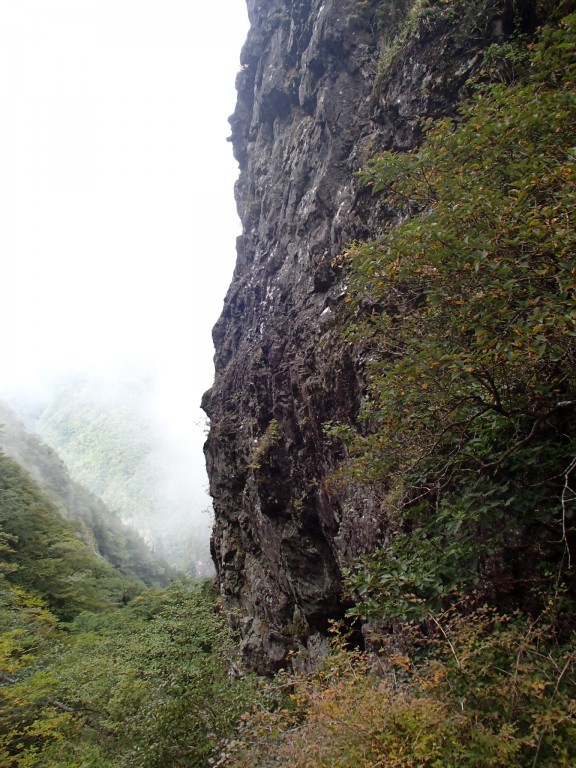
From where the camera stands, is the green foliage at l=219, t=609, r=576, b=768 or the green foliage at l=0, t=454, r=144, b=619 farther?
the green foliage at l=0, t=454, r=144, b=619

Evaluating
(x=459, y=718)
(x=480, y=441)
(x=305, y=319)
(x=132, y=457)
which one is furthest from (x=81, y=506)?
(x=132, y=457)

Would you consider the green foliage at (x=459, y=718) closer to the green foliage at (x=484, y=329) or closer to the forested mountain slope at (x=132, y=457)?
the green foliage at (x=484, y=329)

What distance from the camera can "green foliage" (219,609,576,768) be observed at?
3.07 metres

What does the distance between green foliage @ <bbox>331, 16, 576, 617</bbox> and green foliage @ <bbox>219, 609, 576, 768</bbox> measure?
63cm

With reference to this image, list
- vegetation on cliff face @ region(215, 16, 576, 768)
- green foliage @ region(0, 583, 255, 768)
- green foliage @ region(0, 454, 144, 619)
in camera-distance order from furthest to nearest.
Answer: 1. green foliage @ region(0, 454, 144, 619)
2. green foliage @ region(0, 583, 255, 768)
3. vegetation on cliff face @ region(215, 16, 576, 768)

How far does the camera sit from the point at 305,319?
41.4ft

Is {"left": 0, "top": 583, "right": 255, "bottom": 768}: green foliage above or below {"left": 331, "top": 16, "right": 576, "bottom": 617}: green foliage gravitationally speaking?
below

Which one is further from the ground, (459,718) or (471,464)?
(471,464)

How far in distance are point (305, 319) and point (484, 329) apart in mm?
9385

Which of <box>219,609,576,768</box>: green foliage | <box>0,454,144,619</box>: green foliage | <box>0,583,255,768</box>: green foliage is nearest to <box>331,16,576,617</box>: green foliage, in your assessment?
<box>219,609,576,768</box>: green foliage

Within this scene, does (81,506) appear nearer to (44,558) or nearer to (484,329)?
(44,558)

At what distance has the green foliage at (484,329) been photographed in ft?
11.1

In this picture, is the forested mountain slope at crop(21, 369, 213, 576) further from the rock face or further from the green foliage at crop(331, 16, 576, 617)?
the green foliage at crop(331, 16, 576, 617)

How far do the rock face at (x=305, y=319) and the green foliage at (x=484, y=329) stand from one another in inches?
158
